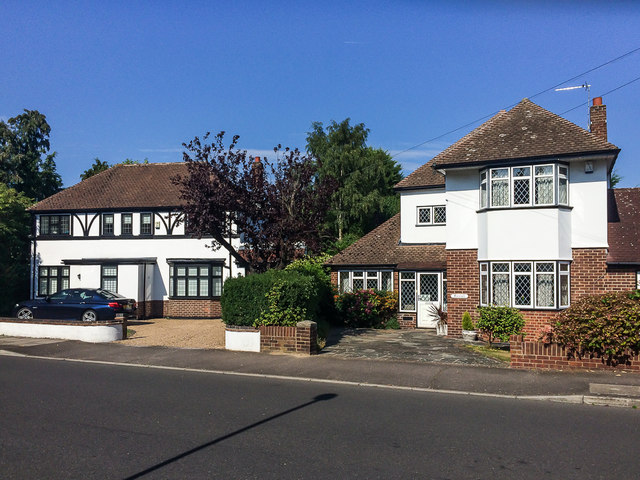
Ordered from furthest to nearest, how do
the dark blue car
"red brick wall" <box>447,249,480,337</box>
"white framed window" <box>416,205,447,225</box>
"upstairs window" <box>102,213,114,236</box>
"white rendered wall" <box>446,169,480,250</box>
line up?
"upstairs window" <box>102,213,114,236</box>
"white framed window" <box>416,205,447,225</box>
the dark blue car
"white rendered wall" <box>446,169,480,250</box>
"red brick wall" <box>447,249,480,337</box>

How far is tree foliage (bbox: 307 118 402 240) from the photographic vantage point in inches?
1476

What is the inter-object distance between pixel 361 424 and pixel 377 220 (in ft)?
107

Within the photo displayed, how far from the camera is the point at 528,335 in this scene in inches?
634

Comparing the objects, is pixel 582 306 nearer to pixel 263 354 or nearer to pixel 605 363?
pixel 605 363

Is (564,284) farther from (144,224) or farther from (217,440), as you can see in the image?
(144,224)

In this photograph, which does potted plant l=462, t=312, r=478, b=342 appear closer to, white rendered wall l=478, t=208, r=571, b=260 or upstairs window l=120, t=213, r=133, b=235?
white rendered wall l=478, t=208, r=571, b=260

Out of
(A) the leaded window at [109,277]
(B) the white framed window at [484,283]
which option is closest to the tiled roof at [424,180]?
(B) the white framed window at [484,283]

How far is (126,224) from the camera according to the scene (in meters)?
27.9

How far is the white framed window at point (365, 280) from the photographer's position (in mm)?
21391

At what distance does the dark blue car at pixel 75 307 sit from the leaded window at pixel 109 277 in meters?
4.84

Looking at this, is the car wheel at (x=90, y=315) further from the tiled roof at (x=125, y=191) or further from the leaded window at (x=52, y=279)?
the leaded window at (x=52, y=279)

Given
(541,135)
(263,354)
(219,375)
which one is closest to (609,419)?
(219,375)

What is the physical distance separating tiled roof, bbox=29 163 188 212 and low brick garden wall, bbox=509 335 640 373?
1943 centimetres

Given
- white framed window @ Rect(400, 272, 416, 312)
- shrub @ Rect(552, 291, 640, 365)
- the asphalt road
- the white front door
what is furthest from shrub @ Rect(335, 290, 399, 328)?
the asphalt road
